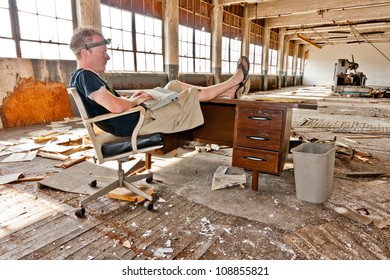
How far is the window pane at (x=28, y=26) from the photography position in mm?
5222

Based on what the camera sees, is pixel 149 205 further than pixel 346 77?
No

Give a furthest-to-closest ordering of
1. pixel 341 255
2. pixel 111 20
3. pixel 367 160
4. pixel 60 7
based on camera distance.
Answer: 1. pixel 111 20
2. pixel 60 7
3. pixel 367 160
4. pixel 341 255

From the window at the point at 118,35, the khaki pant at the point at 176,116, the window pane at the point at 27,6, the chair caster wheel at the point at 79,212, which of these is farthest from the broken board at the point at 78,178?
the window at the point at 118,35

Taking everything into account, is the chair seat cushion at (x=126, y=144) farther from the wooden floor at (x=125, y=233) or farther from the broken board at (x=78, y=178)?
the broken board at (x=78, y=178)

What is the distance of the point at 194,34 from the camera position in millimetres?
9922

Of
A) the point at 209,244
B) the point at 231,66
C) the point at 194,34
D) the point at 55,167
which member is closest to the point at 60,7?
the point at 55,167

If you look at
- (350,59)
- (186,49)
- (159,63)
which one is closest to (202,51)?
(186,49)

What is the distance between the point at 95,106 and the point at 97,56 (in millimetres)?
348

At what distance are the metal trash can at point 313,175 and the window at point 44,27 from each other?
5.70m

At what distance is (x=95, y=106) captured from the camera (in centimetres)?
182

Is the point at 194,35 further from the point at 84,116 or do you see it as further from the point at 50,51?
the point at 84,116
